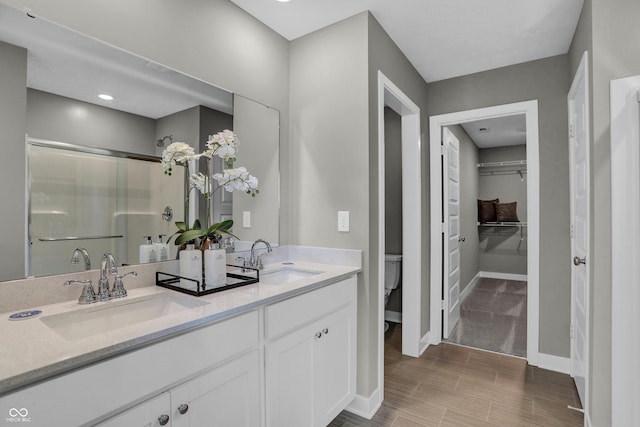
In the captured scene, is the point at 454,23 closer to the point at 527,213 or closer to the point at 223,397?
the point at 527,213

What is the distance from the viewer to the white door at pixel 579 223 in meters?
1.98

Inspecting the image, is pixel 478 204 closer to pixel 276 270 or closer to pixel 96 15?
pixel 276 270

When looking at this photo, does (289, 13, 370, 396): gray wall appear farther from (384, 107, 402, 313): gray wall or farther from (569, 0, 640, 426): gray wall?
(384, 107, 402, 313): gray wall

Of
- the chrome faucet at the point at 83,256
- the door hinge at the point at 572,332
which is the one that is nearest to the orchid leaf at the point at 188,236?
the chrome faucet at the point at 83,256

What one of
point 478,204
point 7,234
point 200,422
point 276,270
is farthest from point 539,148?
point 478,204

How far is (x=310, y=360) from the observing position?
1689mm

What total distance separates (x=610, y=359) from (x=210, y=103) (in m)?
2.52

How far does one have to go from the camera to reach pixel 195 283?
1537 millimetres

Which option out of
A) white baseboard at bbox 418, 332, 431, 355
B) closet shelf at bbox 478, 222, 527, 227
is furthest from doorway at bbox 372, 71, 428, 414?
closet shelf at bbox 478, 222, 527, 227

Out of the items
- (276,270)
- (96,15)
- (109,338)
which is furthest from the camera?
(276,270)

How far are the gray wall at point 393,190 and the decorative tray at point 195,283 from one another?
2260 mm

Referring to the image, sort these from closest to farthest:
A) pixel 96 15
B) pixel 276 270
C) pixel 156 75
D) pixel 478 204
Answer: pixel 96 15 < pixel 156 75 < pixel 276 270 < pixel 478 204

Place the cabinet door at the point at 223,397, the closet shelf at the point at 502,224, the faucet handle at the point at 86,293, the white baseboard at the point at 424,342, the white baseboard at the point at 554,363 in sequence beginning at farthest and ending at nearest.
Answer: the closet shelf at the point at 502,224 → the white baseboard at the point at 424,342 → the white baseboard at the point at 554,363 → the faucet handle at the point at 86,293 → the cabinet door at the point at 223,397

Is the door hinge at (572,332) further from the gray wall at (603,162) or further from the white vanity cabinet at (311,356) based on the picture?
the white vanity cabinet at (311,356)
